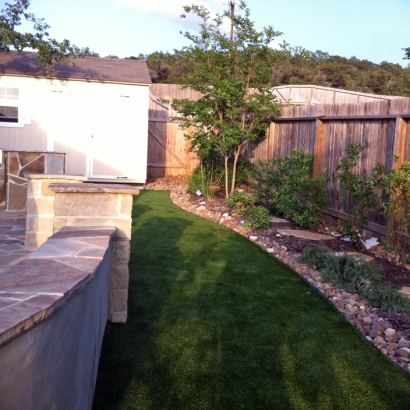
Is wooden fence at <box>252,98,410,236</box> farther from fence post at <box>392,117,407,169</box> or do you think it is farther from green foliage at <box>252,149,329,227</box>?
green foliage at <box>252,149,329,227</box>

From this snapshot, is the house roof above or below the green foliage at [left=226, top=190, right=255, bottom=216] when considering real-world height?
above

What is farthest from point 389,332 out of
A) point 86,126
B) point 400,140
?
point 86,126

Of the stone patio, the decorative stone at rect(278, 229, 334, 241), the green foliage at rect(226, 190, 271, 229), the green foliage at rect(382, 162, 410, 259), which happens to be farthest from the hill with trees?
the green foliage at rect(382, 162, 410, 259)

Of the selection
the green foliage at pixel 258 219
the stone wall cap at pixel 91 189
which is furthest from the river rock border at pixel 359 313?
the stone wall cap at pixel 91 189

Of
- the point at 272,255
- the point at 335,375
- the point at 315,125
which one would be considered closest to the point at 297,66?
the point at 315,125

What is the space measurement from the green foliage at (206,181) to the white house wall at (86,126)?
7.93ft

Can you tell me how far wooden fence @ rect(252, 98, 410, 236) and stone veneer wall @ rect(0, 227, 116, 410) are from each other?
4.91m

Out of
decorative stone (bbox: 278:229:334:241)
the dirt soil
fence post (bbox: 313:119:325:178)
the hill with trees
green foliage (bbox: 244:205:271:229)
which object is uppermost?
the hill with trees

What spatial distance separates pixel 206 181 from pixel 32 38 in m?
4.94

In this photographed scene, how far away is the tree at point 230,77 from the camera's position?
10.2 metres

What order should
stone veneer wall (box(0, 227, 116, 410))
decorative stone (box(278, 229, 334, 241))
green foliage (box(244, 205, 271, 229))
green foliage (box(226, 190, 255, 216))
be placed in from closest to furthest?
stone veneer wall (box(0, 227, 116, 410)) < decorative stone (box(278, 229, 334, 241)) < green foliage (box(244, 205, 271, 229)) < green foliage (box(226, 190, 255, 216))

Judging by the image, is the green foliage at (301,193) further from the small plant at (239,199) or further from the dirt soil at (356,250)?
the small plant at (239,199)

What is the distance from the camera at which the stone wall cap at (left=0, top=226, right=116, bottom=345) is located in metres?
1.53

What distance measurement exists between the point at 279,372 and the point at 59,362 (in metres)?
2.21
